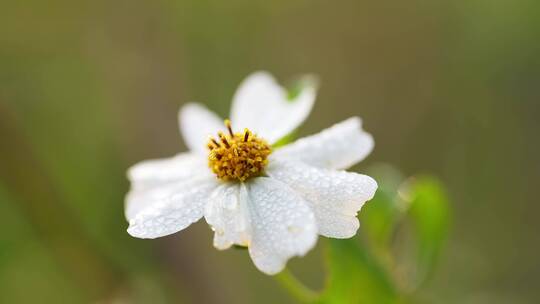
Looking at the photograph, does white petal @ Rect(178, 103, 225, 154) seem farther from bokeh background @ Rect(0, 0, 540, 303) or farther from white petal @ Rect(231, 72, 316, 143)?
bokeh background @ Rect(0, 0, 540, 303)

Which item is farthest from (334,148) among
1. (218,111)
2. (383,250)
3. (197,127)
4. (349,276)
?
(218,111)

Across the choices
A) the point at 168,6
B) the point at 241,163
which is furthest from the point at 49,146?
the point at 241,163

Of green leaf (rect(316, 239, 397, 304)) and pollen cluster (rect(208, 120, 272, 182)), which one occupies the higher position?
pollen cluster (rect(208, 120, 272, 182))

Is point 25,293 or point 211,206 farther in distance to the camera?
point 25,293

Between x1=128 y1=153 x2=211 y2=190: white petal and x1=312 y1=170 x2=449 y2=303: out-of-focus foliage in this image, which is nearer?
x1=312 y1=170 x2=449 y2=303: out-of-focus foliage

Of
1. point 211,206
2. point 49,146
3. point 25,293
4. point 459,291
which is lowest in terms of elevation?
point 459,291

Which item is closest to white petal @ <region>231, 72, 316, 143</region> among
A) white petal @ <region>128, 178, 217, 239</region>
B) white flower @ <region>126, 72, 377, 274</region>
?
white flower @ <region>126, 72, 377, 274</region>

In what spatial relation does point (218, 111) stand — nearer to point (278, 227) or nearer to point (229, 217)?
point (229, 217)

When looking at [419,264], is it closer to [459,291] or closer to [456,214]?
[459,291]
